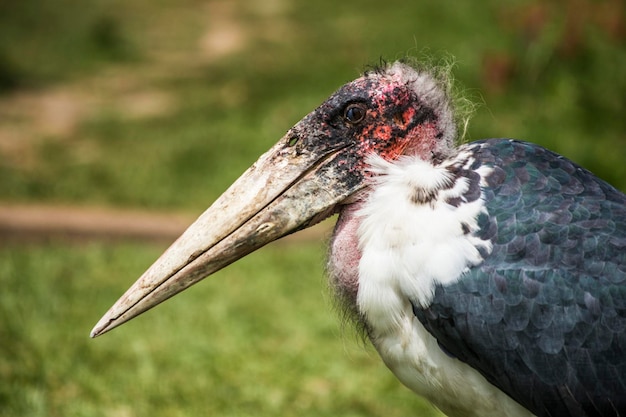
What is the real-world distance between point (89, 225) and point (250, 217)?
4285 millimetres

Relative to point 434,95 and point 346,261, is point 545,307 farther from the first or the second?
point 434,95

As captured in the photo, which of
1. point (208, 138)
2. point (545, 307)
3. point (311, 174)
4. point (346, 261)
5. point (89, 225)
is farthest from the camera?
point (208, 138)

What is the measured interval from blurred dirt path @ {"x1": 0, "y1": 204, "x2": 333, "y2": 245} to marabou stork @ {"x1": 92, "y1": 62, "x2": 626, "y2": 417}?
149 inches

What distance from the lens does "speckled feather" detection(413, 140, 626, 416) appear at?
2293 mm

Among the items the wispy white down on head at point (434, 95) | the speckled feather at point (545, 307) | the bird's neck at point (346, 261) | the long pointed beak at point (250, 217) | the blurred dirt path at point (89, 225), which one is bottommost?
the speckled feather at point (545, 307)

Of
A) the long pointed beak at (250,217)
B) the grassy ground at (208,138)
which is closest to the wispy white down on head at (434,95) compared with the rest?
the long pointed beak at (250,217)

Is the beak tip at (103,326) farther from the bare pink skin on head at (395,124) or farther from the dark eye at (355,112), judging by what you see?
the dark eye at (355,112)

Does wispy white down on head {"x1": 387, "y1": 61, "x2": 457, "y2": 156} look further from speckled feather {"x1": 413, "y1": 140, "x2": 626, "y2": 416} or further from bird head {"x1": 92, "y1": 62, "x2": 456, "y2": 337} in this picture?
speckled feather {"x1": 413, "y1": 140, "x2": 626, "y2": 416}

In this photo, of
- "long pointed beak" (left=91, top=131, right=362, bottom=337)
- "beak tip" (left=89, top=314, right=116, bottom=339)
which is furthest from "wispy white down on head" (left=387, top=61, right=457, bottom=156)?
"beak tip" (left=89, top=314, right=116, bottom=339)

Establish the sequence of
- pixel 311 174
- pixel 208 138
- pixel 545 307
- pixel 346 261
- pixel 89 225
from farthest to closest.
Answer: pixel 208 138 → pixel 89 225 → pixel 311 174 → pixel 346 261 → pixel 545 307

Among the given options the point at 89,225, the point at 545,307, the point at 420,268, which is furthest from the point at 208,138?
the point at 545,307

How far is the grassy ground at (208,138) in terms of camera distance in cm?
438

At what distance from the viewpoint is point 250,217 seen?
8.83 ft

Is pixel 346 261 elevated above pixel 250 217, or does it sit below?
below
